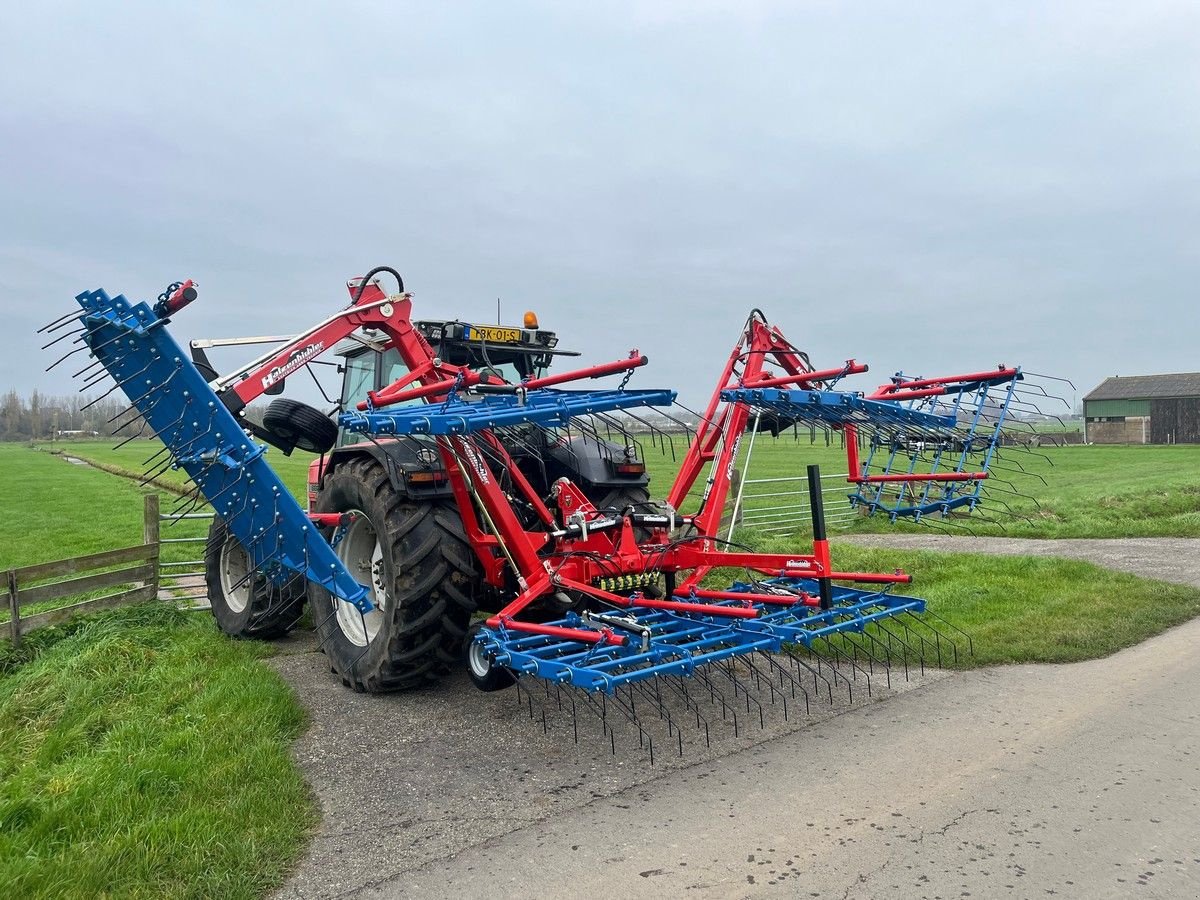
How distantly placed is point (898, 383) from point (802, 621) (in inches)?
112

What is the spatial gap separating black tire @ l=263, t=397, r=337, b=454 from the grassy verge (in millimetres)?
1514

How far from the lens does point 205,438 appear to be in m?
5.10

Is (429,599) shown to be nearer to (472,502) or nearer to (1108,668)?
(472,502)

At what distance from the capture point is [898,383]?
6.81m

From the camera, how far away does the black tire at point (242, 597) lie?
6602 millimetres

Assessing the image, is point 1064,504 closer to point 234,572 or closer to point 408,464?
point 234,572

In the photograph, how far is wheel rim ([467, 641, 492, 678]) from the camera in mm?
4586

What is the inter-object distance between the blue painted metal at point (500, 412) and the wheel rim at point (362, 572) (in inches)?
54.9

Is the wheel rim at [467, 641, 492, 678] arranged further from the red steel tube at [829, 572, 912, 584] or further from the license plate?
the license plate

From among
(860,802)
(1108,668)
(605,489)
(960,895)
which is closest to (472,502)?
(605,489)

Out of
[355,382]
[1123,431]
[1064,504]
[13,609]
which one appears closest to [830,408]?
[355,382]

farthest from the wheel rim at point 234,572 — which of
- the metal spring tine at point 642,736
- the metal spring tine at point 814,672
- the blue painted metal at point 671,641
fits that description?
the metal spring tine at point 814,672

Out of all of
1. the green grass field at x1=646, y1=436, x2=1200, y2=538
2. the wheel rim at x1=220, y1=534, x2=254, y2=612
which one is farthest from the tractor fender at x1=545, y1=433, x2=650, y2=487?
the wheel rim at x1=220, y1=534, x2=254, y2=612

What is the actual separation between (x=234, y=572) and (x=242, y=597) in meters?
0.24
